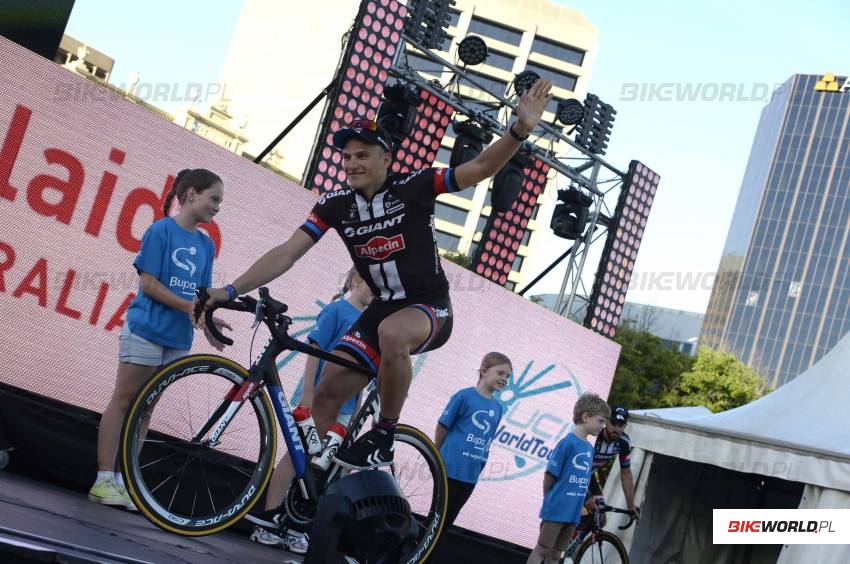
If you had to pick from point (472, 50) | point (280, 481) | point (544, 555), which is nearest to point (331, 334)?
point (280, 481)

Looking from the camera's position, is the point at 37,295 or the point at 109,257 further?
the point at 109,257

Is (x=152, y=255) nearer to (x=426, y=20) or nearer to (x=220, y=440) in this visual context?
(x=220, y=440)

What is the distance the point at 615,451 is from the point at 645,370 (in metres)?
27.8

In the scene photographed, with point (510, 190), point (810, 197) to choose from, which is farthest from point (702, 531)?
point (810, 197)

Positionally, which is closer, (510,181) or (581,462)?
(581,462)

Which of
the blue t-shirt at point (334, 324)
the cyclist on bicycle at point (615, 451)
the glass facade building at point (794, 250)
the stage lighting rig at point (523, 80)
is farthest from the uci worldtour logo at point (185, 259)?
the glass facade building at point (794, 250)

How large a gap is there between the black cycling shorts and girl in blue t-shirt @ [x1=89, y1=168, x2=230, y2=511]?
3.52 ft

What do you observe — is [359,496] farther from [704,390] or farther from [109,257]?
[704,390]

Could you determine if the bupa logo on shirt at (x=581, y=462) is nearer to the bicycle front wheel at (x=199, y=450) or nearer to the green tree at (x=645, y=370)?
the bicycle front wheel at (x=199, y=450)

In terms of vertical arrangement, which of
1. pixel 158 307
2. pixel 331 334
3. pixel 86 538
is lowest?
pixel 86 538

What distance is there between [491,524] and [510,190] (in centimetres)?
434

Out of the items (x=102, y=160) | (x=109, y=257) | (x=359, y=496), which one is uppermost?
(x=102, y=160)

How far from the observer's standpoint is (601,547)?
7883mm

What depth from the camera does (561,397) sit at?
9.31 meters
